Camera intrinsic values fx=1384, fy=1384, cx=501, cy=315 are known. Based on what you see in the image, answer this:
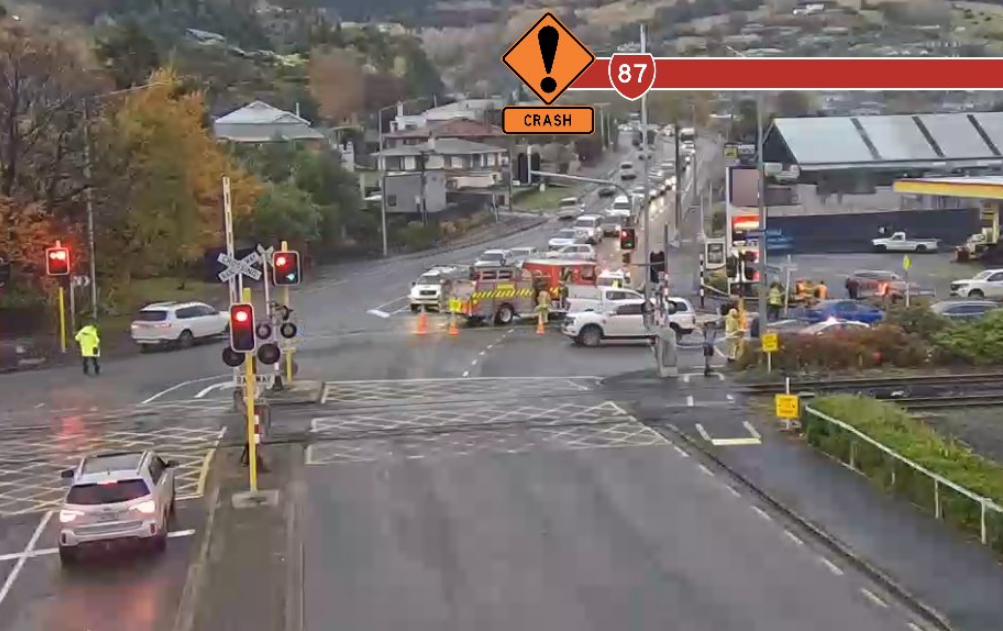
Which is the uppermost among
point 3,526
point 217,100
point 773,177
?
point 217,100

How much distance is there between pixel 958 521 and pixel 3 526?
13957mm

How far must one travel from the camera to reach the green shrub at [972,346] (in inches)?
1382

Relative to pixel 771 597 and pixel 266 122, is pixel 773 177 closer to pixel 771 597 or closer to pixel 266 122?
pixel 266 122

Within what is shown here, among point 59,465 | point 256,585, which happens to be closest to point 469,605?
point 256,585

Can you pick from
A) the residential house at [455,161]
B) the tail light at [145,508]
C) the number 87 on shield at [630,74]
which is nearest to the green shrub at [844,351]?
the tail light at [145,508]

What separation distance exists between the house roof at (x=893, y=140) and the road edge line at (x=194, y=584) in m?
72.2

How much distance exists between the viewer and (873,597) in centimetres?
1588

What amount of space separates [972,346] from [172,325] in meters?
23.6

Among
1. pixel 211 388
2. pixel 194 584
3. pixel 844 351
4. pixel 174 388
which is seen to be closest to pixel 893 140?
pixel 844 351

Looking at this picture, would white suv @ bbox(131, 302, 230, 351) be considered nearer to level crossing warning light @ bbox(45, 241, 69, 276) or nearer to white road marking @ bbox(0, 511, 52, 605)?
level crossing warning light @ bbox(45, 241, 69, 276)

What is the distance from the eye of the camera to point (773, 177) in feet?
284

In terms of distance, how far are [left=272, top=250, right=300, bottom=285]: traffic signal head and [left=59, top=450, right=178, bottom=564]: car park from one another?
10607 millimetres
